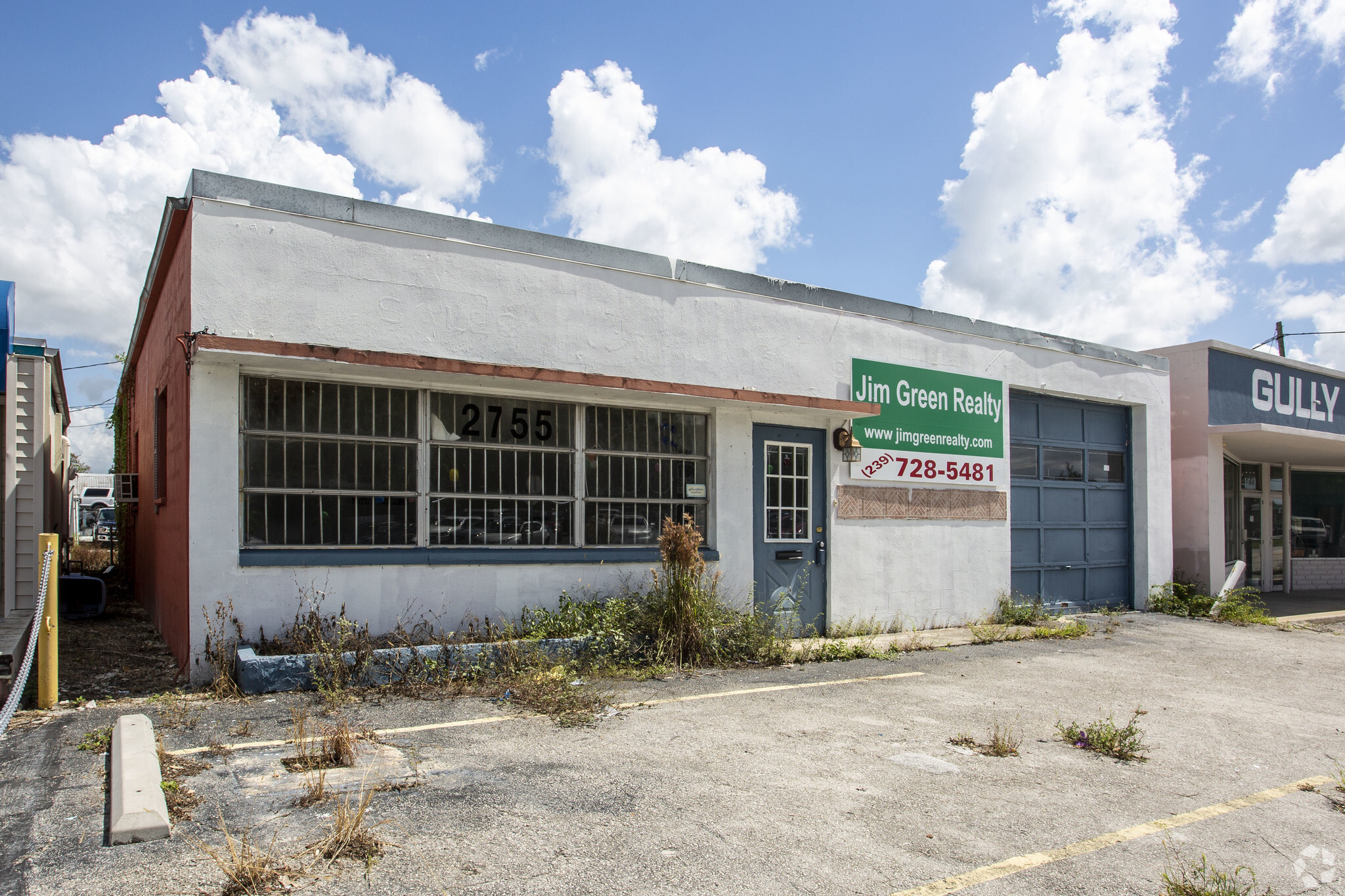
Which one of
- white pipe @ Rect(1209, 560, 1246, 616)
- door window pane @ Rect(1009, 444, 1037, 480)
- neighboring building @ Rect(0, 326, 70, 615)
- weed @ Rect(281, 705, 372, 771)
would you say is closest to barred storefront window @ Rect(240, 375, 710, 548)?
weed @ Rect(281, 705, 372, 771)

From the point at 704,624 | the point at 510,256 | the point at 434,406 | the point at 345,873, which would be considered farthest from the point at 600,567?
the point at 345,873

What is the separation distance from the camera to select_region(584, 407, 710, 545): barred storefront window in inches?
353

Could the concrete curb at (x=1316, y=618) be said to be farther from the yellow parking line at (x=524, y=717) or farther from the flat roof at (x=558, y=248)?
the yellow parking line at (x=524, y=717)

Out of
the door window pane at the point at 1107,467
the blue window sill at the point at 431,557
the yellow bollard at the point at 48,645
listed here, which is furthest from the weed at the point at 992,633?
the yellow bollard at the point at 48,645

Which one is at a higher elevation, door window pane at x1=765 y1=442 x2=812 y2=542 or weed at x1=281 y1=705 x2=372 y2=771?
door window pane at x1=765 y1=442 x2=812 y2=542

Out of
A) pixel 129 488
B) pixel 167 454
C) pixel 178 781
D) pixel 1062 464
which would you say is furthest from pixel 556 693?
pixel 1062 464

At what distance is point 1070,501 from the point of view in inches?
519

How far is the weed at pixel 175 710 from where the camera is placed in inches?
227

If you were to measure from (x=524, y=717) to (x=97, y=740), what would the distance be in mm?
2610

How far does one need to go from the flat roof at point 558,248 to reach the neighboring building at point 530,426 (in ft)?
0.08

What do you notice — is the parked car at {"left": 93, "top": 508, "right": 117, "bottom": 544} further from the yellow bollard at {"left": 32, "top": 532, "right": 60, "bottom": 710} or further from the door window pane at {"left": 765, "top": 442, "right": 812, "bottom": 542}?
the door window pane at {"left": 765, "top": 442, "right": 812, "bottom": 542}

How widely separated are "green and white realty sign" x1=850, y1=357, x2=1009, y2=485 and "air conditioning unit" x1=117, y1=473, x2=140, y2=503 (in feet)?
31.6

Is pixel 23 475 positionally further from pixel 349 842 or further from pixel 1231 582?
pixel 1231 582

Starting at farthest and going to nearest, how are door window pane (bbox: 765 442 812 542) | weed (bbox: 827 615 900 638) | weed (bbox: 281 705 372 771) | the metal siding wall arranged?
weed (bbox: 827 615 900 638) < door window pane (bbox: 765 442 812 542) < the metal siding wall < weed (bbox: 281 705 372 771)
